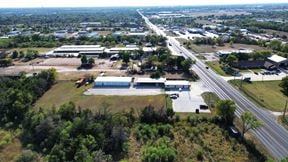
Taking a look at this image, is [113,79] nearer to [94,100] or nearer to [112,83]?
[112,83]

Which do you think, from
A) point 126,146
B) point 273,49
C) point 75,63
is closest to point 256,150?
point 126,146

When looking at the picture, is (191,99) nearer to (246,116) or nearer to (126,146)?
(246,116)

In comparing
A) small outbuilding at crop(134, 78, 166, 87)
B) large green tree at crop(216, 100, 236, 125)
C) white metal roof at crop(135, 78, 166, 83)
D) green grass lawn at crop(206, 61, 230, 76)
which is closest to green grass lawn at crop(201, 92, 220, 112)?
large green tree at crop(216, 100, 236, 125)

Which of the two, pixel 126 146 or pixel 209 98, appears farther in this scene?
pixel 209 98

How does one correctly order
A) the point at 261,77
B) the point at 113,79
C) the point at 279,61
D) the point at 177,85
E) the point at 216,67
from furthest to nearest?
the point at 216,67
the point at 279,61
the point at 261,77
the point at 113,79
the point at 177,85

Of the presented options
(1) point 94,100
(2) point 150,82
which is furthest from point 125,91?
(1) point 94,100

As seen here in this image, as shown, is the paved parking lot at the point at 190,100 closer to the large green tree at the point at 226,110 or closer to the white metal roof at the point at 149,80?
the large green tree at the point at 226,110

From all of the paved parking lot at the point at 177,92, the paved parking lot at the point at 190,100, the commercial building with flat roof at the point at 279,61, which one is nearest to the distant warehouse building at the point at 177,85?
the paved parking lot at the point at 177,92
